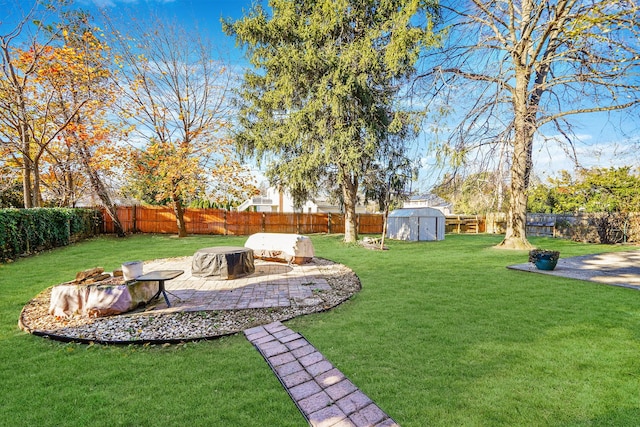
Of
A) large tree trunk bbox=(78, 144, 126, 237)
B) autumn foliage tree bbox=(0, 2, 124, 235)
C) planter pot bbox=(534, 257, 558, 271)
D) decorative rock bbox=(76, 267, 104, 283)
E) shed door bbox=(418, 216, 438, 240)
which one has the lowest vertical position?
planter pot bbox=(534, 257, 558, 271)

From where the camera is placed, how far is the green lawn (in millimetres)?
2117

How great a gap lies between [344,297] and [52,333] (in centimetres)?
395

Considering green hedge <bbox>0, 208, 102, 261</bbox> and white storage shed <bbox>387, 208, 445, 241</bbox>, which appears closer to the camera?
green hedge <bbox>0, 208, 102, 261</bbox>

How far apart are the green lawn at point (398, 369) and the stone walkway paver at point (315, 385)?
0.09 m

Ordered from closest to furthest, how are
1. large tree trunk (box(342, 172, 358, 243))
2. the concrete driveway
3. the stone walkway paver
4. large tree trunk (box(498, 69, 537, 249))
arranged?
the stone walkway paver
the concrete driveway
large tree trunk (box(498, 69, 537, 249))
large tree trunk (box(342, 172, 358, 243))

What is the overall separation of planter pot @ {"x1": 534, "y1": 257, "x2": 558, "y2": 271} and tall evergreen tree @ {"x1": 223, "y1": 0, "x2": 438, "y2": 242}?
6.22 metres

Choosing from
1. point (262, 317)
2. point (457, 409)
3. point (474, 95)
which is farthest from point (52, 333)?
point (474, 95)

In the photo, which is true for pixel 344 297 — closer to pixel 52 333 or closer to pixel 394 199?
pixel 52 333

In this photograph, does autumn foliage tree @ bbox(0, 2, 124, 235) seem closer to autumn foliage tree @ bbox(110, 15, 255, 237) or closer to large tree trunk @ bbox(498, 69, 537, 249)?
autumn foliage tree @ bbox(110, 15, 255, 237)

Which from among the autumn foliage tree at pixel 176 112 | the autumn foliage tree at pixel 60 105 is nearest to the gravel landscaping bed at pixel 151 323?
the autumn foliage tree at pixel 60 105

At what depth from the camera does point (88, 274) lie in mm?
5098

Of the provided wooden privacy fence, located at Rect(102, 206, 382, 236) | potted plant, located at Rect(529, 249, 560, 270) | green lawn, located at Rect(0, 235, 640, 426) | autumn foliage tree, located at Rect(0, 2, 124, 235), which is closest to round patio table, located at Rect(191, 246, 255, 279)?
green lawn, located at Rect(0, 235, 640, 426)

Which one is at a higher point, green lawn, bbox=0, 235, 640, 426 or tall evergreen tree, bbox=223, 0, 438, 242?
tall evergreen tree, bbox=223, 0, 438, 242

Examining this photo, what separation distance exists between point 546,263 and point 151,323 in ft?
26.8
